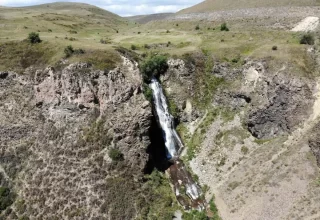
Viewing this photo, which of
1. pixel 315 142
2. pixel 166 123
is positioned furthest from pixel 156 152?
pixel 315 142

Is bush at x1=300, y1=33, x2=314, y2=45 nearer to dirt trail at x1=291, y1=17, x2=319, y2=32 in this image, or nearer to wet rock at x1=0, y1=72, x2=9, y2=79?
dirt trail at x1=291, y1=17, x2=319, y2=32

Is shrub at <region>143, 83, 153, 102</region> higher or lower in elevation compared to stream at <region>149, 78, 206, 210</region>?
higher

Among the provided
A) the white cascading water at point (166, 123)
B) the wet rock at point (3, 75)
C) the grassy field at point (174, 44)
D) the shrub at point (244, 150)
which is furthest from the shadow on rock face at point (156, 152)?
the wet rock at point (3, 75)

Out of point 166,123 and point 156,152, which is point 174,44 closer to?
point 166,123

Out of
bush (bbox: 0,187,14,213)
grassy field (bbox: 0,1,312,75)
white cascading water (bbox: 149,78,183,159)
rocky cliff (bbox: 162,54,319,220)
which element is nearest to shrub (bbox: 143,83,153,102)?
white cascading water (bbox: 149,78,183,159)

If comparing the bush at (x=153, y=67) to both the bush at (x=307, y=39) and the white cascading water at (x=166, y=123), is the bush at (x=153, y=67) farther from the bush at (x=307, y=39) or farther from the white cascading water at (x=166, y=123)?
the bush at (x=307, y=39)
